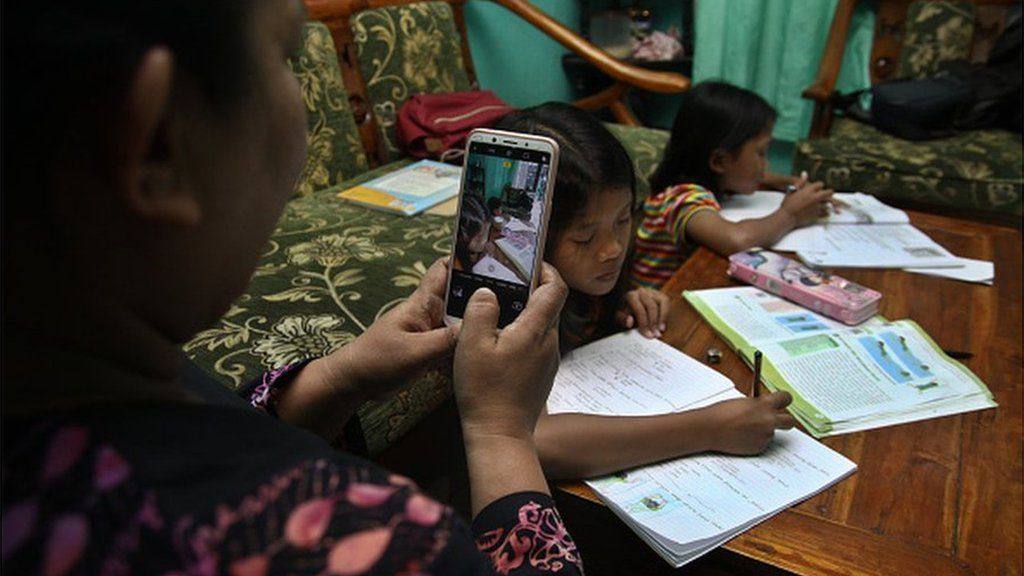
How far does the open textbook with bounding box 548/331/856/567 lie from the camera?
2.61 ft

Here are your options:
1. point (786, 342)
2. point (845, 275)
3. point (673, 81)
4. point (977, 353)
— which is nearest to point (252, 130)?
point (786, 342)

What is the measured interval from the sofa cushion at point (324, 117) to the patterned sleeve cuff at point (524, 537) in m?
1.56

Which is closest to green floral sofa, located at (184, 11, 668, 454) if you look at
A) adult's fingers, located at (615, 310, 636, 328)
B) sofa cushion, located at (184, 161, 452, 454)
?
sofa cushion, located at (184, 161, 452, 454)

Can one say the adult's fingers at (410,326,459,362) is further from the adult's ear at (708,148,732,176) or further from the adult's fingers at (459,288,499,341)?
the adult's ear at (708,148,732,176)

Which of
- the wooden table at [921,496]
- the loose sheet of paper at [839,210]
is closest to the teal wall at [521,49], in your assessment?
the loose sheet of paper at [839,210]

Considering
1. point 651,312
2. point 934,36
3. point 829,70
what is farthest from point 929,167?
point 651,312

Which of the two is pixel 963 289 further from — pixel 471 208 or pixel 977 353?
pixel 471 208

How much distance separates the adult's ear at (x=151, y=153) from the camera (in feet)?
0.95

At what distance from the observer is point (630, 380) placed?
1064 mm

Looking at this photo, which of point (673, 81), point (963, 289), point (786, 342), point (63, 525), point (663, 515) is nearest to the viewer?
point (63, 525)

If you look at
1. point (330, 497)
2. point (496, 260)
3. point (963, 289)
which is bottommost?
point (963, 289)

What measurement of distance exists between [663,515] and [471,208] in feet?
1.35

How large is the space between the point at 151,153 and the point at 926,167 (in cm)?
244

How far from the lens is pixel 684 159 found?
1857mm
